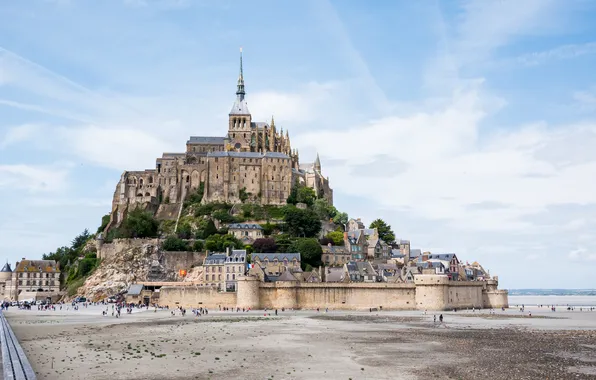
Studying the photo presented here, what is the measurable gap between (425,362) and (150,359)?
491 inches

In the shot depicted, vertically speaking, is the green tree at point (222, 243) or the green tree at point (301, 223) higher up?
the green tree at point (301, 223)

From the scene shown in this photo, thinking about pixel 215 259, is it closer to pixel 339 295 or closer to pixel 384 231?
pixel 339 295

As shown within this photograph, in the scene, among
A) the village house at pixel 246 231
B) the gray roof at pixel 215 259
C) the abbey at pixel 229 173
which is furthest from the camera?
the abbey at pixel 229 173

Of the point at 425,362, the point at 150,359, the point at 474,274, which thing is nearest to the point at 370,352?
the point at 425,362

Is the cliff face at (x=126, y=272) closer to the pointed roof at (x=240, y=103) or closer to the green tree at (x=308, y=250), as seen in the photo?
the green tree at (x=308, y=250)

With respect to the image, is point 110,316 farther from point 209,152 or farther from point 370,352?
point 209,152

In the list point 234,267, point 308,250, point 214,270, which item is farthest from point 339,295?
point 214,270

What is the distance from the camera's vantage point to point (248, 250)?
80.6 metres

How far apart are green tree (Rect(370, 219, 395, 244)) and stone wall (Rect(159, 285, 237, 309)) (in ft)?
119

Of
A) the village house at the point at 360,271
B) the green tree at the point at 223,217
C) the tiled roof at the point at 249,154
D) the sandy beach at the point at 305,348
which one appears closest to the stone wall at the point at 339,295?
the village house at the point at 360,271

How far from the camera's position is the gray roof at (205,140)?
352 feet

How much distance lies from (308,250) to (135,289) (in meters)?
20.8

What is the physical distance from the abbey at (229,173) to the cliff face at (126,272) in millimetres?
15804

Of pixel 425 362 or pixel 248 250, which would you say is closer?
pixel 425 362
